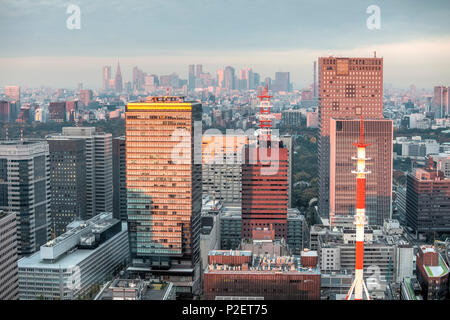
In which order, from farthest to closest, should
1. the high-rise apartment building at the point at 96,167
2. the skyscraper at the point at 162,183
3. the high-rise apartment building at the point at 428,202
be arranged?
the high-rise apartment building at the point at 96,167 < the high-rise apartment building at the point at 428,202 < the skyscraper at the point at 162,183

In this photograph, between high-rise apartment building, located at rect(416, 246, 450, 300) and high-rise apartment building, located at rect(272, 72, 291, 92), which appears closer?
high-rise apartment building, located at rect(416, 246, 450, 300)

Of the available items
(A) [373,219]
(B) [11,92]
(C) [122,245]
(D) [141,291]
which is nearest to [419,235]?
(A) [373,219]

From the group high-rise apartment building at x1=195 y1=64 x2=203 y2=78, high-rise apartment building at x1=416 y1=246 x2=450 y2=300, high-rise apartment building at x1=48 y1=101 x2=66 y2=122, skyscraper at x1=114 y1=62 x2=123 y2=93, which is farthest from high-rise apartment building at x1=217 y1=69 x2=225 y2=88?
high-rise apartment building at x1=416 y1=246 x2=450 y2=300

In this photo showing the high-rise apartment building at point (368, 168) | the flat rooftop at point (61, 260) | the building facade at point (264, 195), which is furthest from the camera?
the high-rise apartment building at point (368, 168)

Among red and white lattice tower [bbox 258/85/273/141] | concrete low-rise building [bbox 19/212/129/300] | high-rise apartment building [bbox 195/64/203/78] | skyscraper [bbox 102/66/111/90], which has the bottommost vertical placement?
concrete low-rise building [bbox 19/212/129/300]

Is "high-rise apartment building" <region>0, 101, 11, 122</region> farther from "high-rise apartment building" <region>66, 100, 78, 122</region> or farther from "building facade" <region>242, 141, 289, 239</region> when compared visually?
"building facade" <region>242, 141, 289, 239</region>

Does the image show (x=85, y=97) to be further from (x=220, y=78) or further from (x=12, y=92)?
(x=220, y=78)

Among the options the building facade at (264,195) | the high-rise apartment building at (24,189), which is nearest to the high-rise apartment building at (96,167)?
the high-rise apartment building at (24,189)

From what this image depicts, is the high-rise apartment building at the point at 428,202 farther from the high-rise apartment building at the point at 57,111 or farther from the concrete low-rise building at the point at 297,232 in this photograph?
the high-rise apartment building at the point at 57,111
